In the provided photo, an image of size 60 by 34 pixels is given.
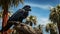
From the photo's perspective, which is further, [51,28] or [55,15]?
[51,28]

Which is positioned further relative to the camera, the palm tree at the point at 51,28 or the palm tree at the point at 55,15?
the palm tree at the point at 51,28

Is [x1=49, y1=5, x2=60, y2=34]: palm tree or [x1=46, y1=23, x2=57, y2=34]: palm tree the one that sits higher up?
[x1=49, y1=5, x2=60, y2=34]: palm tree

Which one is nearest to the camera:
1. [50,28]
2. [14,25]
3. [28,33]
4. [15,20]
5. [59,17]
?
[28,33]

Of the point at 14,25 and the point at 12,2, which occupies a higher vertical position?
the point at 12,2

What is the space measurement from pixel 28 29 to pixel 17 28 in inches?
25.4

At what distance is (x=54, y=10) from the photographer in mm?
39844

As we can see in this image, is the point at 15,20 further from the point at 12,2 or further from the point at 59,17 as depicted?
the point at 59,17

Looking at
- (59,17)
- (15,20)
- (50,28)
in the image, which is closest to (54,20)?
(59,17)

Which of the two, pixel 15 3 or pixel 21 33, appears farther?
pixel 15 3

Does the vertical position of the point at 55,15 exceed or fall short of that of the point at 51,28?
it exceeds it

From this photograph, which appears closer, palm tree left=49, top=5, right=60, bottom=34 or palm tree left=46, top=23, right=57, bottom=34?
palm tree left=49, top=5, right=60, bottom=34

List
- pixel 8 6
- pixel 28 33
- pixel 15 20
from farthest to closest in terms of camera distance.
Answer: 1. pixel 8 6
2. pixel 15 20
3. pixel 28 33

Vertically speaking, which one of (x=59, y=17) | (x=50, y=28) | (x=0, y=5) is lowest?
(x=50, y=28)

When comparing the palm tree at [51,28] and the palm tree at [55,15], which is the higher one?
the palm tree at [55,15]
